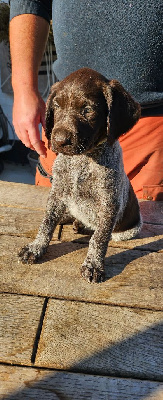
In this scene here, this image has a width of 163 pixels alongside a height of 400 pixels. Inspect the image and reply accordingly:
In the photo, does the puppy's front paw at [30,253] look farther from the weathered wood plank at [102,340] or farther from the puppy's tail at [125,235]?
the puppy's tail at [125,235]

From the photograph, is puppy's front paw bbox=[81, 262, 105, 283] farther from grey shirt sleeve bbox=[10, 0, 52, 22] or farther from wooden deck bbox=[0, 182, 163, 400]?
grey shirt sleeve bbox=[10, 0, 52, 22]

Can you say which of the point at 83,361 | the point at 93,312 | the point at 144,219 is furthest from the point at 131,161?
the point at 83,361

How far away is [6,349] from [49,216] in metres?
0.86

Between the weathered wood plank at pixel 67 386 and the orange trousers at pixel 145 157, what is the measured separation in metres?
1.82

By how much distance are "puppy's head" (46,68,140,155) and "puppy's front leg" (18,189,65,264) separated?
51 centimetres

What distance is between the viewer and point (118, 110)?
1.77 metres

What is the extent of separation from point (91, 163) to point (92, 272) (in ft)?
1.88

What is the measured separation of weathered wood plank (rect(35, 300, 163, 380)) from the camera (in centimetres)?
148

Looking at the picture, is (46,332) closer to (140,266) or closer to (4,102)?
(140,266)

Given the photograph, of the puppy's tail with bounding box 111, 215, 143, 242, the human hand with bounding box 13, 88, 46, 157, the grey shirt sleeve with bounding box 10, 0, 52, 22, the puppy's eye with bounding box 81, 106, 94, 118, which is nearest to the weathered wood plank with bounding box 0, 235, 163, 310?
the puppy's tail with bounding box 111, 215, 143, 242

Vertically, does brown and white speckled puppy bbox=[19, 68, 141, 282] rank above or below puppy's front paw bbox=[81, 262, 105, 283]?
above

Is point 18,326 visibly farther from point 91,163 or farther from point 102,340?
point 91,163

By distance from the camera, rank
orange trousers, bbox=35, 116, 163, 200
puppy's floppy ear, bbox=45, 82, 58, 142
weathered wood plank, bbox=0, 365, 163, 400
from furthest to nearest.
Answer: orange trousers, bbox=35, 116, 163, 200, puppy's floppy ear, bbox=45, 82, 58, 142, weathered wood plank, bbox=0, 365, 163, 400

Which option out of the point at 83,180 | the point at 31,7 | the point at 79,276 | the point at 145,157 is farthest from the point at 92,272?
the point at 31,7
